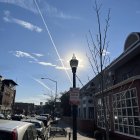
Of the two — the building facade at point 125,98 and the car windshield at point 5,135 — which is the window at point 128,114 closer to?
the building facade at point 125,98

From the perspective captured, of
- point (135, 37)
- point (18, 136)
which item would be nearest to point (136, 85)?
point (135, 37)

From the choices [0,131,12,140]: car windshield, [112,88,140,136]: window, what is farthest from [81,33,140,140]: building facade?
[0,131,12,140]: car windshield

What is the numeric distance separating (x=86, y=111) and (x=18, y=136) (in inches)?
1588

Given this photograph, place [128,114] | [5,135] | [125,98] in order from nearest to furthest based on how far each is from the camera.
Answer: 1. [5,135]
2. [128,114]
3. [125,98]

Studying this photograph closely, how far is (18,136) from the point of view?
471cm

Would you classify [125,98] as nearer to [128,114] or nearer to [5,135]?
[128,114]

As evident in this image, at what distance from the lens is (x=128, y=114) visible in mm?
16797

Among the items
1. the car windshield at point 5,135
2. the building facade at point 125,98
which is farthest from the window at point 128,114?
the car windshield at point 5,135

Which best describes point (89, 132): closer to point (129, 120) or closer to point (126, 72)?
point (126, 72)

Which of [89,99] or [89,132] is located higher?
[89,99]

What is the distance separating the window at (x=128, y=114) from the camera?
15.5 meters

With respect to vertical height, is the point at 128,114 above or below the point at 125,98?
below

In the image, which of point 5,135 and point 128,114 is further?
point 128,114

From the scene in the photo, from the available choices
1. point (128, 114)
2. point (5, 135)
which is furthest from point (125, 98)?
point (5, 135)
